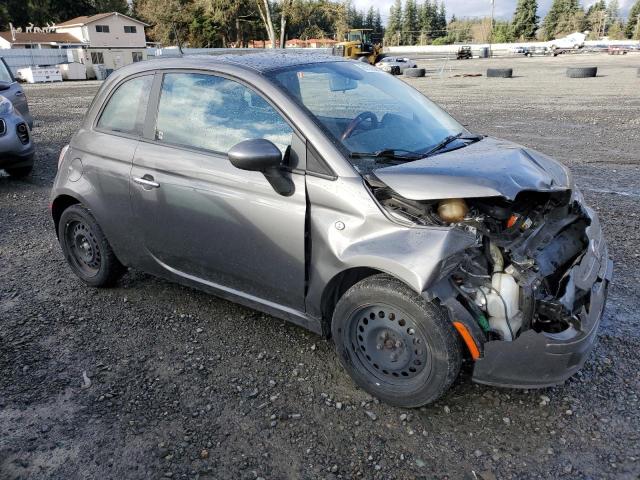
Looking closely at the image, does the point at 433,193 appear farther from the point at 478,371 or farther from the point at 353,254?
the point at 478,371

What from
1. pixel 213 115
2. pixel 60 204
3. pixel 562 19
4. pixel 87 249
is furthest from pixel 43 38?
pixel 562 19

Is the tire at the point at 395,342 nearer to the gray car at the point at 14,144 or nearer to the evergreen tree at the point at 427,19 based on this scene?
the gray car at the point at 14,144

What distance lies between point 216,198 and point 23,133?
613 cm

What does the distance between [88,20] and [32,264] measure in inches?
2464

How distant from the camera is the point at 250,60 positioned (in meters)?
3.44

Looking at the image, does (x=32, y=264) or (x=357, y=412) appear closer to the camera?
(x=357, y=412)

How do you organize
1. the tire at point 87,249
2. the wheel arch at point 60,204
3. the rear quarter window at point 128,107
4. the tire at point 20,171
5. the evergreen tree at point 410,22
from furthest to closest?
1. the evergreen tree at point 410,22
2. the tire at point 20,171
3. the wheel arch at point 60,204
4. the tire at point 87,249
5. the rear quarter window at point 128,107

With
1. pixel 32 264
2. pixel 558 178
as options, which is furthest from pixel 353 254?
pixel 32 264

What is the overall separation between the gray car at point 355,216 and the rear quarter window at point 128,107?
15mm

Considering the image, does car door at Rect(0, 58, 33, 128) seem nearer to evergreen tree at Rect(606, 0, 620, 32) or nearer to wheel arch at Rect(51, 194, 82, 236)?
wheel arch at Rect(51, 194, 82, 236)

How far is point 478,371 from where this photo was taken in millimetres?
2609

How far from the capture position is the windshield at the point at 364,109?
312cm

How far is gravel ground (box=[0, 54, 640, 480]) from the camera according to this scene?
2.50 m

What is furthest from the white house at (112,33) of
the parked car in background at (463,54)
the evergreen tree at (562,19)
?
the evergreen tree at (562,19)
